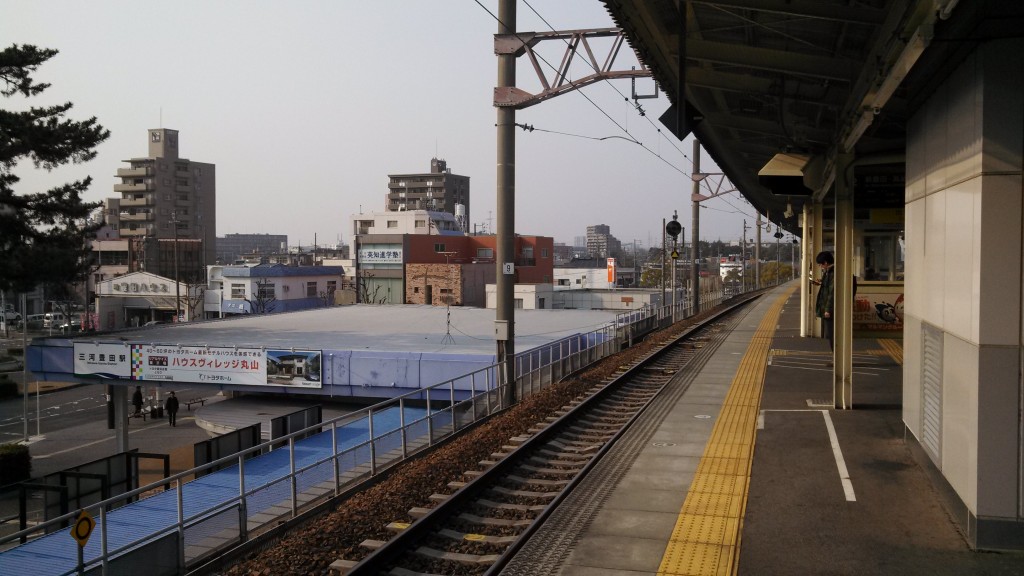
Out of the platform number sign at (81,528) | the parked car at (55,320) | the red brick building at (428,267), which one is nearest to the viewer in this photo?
the platform number sign at (81,528)

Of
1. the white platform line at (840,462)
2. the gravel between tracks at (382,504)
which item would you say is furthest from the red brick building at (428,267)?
the white platform line at (840,462)

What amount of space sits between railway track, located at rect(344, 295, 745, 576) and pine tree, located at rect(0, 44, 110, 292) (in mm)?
20370

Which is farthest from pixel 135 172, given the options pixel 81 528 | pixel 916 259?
pixel 916 259

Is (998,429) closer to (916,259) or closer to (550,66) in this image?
(916,259)

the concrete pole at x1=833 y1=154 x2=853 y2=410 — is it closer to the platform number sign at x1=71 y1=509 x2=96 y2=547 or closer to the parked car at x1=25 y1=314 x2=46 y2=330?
the platform number sign at x1=71 y1=509 x2=96 y2=547

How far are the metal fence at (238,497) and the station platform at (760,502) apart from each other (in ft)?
9.72

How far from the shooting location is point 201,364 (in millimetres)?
23828

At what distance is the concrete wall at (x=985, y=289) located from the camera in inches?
234

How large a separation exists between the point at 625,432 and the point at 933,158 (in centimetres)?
Result: 538

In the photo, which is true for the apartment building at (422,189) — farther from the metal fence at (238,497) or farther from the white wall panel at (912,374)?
the white wall panel at (912,374)

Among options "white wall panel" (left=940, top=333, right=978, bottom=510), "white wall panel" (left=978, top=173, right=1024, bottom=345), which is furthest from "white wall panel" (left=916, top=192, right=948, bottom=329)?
"white wall panel" (left=978, top=173, right=1024, bottom=345)

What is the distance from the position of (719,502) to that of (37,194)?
26.3m

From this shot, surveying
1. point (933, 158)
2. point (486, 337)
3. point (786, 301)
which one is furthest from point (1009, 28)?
point (786, 301)

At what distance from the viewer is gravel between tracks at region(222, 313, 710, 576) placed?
6.86 meters
